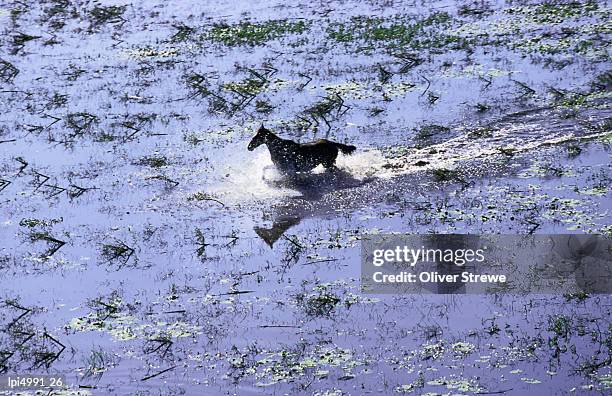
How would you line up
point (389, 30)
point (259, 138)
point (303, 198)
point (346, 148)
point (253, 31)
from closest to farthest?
point (303, 198) → point (346, 148) → point (259, 138) → point (389, 30) → point (253, 31)

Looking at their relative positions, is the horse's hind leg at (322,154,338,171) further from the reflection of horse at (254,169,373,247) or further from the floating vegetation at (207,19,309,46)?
the floating vegetation at (207,19,309,46)

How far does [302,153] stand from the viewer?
16344 mm

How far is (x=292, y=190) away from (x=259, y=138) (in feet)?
4.51

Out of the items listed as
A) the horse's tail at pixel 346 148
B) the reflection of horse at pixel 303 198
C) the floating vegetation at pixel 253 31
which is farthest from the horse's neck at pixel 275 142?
the floating vegetation at pixel 253 31

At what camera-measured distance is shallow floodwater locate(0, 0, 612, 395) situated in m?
10.9

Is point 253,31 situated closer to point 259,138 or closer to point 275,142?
point 259,138

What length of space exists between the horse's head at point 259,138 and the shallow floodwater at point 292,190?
14.0 inches

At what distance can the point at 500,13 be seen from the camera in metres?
25.2

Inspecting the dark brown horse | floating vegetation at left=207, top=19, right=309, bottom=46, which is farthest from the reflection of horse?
floating vegetation at left=207, top=19, right=309, bottom=46

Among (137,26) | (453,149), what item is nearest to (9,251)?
(453,149)

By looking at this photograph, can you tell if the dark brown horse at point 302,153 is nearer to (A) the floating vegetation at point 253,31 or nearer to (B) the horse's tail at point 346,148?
(B) the horse's tail at point 346,148

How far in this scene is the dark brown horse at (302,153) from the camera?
53.3 ft

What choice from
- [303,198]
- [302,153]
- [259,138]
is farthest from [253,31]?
[303,198]

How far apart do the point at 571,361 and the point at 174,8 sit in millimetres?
21312
